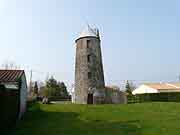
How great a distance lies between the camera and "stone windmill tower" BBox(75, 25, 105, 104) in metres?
39.5

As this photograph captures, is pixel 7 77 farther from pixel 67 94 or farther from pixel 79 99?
pixel 67 94

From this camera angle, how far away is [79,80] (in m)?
40.2

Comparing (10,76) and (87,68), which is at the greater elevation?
(87,68)

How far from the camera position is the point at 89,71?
39688 millimetres

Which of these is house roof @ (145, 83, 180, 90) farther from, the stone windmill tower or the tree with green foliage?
the tree with green foliage

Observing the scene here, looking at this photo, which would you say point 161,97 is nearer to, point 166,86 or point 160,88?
point 160,88

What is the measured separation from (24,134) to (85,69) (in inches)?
1068

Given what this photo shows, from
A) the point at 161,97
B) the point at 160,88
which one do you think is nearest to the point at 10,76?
the point at 161,97

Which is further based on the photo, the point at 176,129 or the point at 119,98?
the point at 119,98

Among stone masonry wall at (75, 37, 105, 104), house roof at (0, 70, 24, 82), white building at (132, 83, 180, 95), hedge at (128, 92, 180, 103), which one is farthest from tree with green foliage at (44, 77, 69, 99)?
house roof at (0, 70, 24, 82)

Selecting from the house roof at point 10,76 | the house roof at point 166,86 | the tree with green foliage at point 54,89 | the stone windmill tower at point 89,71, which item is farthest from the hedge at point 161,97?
the tree with green foliage at point 54,89

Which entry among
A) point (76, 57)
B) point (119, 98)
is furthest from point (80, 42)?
point (119, 98)

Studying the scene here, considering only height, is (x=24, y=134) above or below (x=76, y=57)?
below

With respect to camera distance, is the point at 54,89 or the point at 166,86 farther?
the point at 54,89
